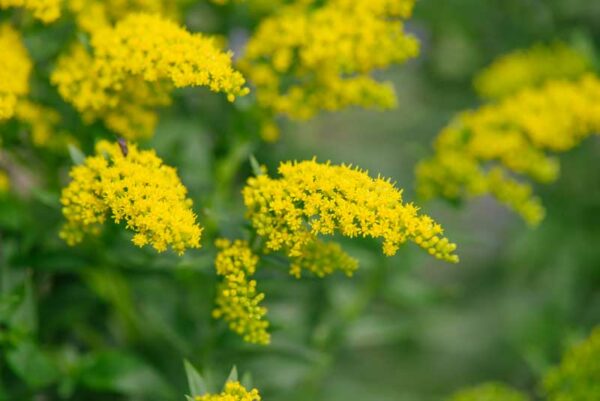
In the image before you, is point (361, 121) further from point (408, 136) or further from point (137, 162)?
point (137, 162)

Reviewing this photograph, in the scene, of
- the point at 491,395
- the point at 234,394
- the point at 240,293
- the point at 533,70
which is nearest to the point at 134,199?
the point at 240,293

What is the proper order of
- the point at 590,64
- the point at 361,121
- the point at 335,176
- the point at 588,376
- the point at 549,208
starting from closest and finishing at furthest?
the point at 335,176
the point at 588,376
the point at 590,64
the point at 549,208
the point at 361,121

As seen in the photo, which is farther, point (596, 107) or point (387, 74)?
point (387, 74)

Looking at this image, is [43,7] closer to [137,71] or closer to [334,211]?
[137,71]

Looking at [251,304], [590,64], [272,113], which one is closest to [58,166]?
[272,113]

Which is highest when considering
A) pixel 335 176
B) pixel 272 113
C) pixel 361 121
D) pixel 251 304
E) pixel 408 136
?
pixel 361 121
